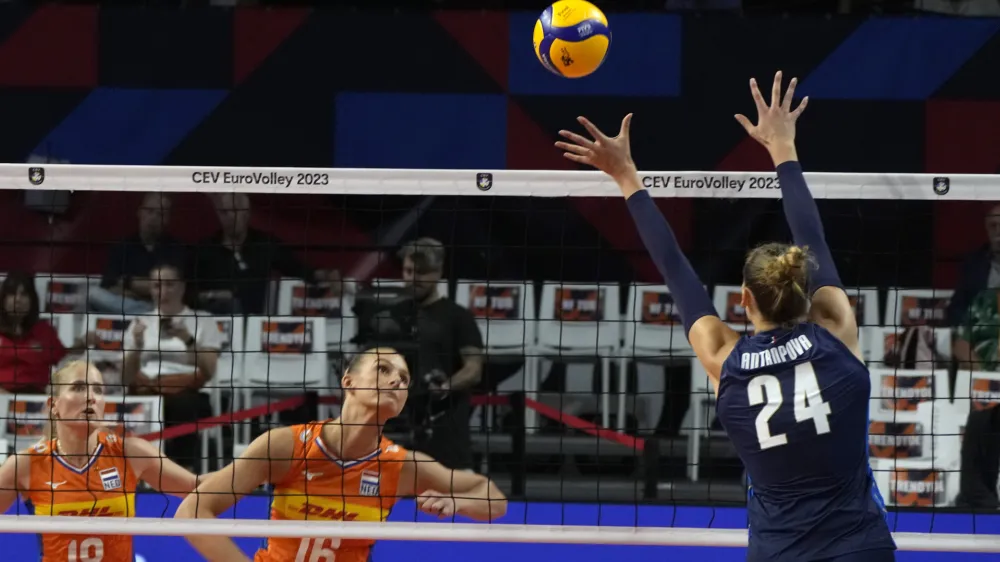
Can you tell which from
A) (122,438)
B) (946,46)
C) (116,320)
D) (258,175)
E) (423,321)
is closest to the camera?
(258,175)

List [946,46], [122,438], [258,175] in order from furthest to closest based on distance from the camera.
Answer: [946,46] → [122,438] → [258,175]

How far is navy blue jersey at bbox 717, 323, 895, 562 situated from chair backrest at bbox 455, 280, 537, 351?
524cm

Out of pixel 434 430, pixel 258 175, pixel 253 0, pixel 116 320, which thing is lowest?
pixel 434 430

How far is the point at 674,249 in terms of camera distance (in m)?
4.40

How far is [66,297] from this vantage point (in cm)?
962

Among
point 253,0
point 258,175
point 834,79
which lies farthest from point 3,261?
point 834,79

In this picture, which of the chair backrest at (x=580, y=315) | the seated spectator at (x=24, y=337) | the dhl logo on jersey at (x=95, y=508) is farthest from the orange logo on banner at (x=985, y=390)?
the seated spectator at (x=24, y=337)

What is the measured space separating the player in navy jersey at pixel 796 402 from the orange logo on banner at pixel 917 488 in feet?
12.9

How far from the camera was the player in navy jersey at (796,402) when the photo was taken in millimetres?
4082

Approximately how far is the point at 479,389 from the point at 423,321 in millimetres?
863

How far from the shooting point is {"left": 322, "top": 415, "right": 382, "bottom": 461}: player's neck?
5805mm

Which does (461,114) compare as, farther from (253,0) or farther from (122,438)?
(122,438)

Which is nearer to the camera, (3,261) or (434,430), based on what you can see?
(434,430)

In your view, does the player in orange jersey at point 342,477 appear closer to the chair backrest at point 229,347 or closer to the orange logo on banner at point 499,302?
the orange logo on banner at point 499,302
